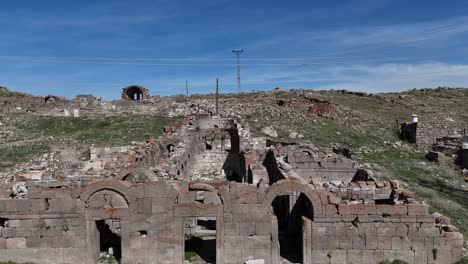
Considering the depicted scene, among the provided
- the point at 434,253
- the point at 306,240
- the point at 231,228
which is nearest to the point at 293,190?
the point at 306,240

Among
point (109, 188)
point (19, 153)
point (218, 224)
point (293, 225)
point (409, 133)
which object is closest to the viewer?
point (109, 188)

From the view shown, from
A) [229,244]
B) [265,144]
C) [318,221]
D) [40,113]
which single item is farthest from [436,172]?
[40,113]

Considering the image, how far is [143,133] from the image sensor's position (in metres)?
33.1

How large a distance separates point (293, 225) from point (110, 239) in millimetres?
5793

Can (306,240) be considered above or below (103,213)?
below

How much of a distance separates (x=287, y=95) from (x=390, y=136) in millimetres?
18699

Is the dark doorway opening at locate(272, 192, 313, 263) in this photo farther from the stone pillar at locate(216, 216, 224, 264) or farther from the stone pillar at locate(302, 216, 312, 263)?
the stone pillar at locate(216, 216, 224, 264)

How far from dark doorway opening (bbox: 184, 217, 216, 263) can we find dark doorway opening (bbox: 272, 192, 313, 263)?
2.12m

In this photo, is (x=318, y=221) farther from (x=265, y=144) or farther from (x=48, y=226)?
(x=265, y=144)

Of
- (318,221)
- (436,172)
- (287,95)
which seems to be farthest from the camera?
(287,95)

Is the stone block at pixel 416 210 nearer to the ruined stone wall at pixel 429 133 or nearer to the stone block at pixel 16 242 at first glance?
the stone block at pixel 16 242

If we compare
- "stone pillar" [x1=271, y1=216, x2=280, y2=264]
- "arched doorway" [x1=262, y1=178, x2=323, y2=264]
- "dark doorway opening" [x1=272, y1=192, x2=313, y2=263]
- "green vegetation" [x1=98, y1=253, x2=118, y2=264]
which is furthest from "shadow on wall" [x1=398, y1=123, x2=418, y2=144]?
"green vegetation" [x1=98, y1=253, x2=118, y2=264]

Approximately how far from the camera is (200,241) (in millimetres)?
12422

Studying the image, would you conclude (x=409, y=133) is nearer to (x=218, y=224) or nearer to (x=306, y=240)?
(x=306, y=240)
